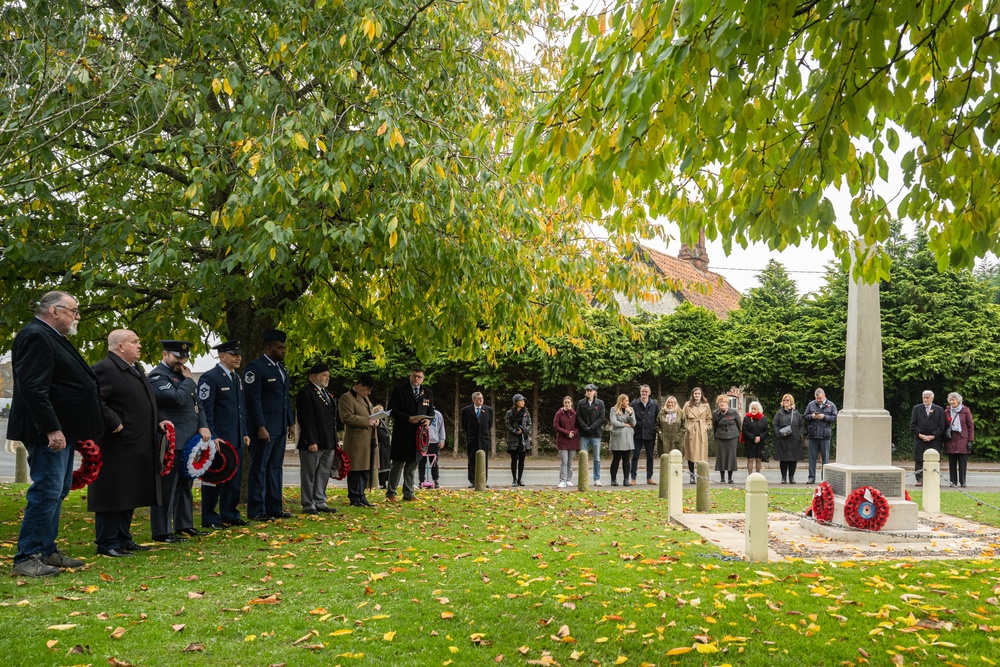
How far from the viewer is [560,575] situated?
7246mm

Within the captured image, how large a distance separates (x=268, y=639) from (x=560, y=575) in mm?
2835

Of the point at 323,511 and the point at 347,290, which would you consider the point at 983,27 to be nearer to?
the point at 347,290

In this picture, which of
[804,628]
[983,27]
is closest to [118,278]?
[804,628]

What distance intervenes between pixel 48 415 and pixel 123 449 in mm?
1307

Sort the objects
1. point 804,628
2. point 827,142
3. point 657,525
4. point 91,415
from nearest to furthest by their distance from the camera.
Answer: point 827,142
point 804,628
point 91,415
point 657,525

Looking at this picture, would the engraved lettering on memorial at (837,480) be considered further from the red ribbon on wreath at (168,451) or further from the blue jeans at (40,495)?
the blue jeans at (40,495)

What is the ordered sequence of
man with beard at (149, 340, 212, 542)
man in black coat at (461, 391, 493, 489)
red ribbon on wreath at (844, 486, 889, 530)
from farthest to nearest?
man in black coat at (461, 391, 493, 489) → red ribbon on wreath at (844, 486, 889, 530) → man with beard at (149, 340, 212, 542)

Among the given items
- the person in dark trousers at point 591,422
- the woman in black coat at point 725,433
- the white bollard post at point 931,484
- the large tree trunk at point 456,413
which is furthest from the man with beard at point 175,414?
the large tree trunk at point 456,413

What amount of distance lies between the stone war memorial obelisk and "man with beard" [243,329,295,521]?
274 inches

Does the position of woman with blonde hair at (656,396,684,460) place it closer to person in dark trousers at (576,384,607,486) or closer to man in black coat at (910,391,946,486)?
person in dark trousers at (576,384,607,486)

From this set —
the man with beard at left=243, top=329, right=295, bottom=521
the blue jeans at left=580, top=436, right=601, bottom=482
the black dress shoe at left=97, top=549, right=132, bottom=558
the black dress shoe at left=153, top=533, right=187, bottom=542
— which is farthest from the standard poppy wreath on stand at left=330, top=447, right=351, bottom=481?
the blue jeans at left=580, top=436, right=601, bottom=482

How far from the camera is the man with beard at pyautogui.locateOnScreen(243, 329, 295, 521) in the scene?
10.4 meters

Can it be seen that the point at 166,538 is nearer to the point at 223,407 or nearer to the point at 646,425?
the point at 223,407

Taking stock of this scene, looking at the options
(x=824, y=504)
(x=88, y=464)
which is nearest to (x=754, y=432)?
(x=824, y=504)
